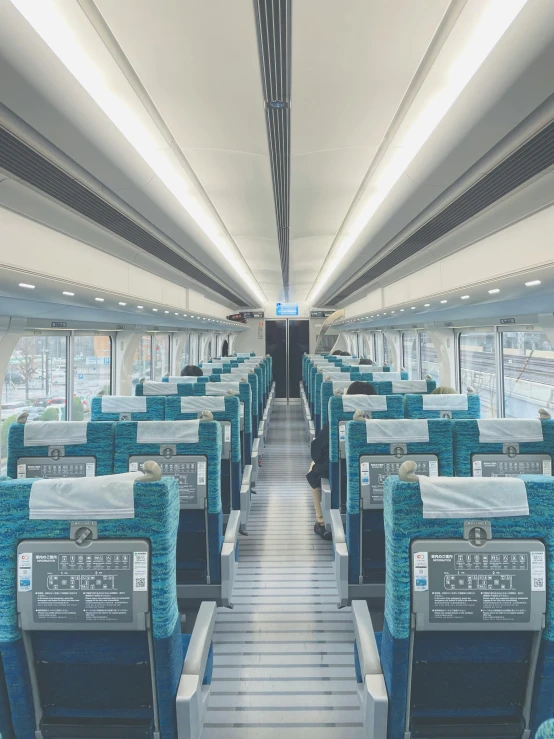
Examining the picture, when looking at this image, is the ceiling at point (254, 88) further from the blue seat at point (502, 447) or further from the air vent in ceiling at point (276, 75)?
the blue seat at point (502, 447)

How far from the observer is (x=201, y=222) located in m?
5.05

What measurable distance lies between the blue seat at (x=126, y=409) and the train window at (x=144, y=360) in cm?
Result: 605

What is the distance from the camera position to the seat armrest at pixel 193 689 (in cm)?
175

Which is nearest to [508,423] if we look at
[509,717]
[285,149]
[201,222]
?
[509,717]

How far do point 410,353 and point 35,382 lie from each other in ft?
29.6

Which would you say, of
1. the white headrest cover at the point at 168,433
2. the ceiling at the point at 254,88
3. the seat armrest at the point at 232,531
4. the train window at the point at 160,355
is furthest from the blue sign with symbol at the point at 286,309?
the white headrest cover at the point at 168,433

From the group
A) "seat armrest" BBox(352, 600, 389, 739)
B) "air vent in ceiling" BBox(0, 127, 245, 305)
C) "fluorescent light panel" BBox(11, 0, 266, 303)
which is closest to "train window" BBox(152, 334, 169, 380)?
"air vent in ceiling" BBox(0, 127, 245, 305)

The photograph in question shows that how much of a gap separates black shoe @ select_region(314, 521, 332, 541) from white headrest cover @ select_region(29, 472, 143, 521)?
3445 millimetres

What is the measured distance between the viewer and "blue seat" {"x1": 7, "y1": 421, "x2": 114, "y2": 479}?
301 centimetres

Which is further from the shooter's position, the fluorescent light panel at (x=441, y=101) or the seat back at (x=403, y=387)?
the seat back at (x=403, y=387)

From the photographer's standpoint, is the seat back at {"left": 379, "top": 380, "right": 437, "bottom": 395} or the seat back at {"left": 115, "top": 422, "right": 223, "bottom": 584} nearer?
the seat back at {"left": 115, "top": 422, "right": 223, "bottom": 584}

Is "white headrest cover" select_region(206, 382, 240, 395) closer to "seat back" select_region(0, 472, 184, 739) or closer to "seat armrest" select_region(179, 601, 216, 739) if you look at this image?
"seat armrest" select_region(179, 601, 216, 739)

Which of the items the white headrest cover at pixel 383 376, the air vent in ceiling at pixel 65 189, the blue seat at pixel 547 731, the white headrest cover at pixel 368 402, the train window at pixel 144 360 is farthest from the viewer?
the train window at pixel 144 360

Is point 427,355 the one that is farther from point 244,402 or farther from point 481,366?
point 244,402
